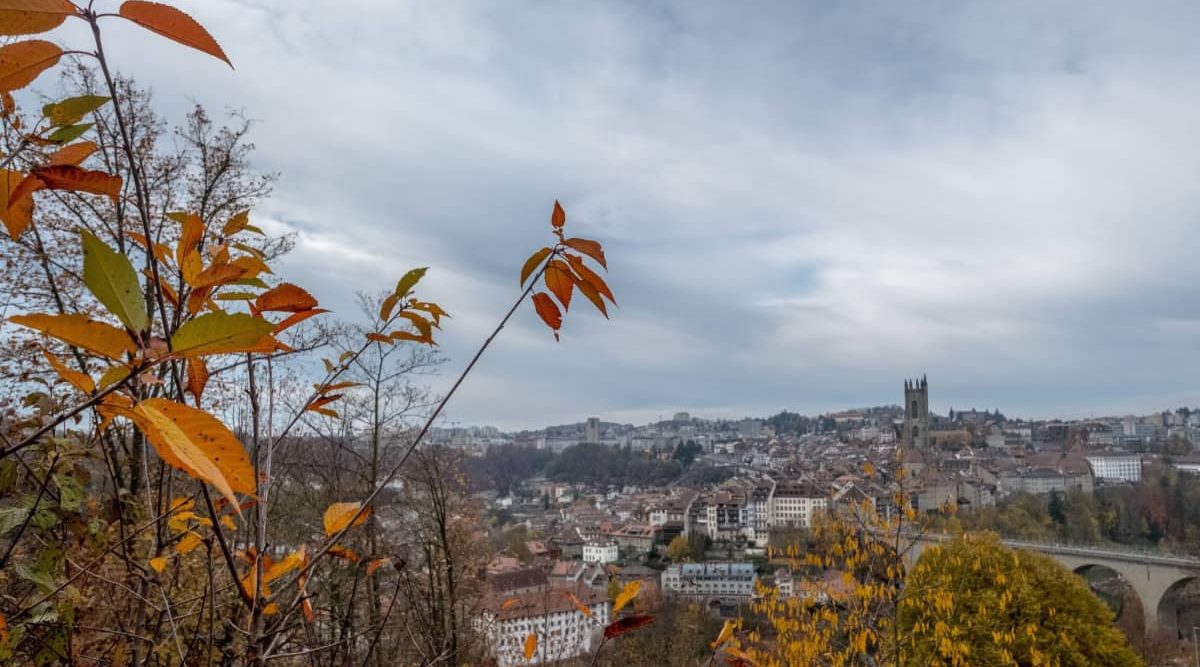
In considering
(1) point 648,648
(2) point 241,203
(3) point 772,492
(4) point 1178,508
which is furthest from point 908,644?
(3) point 772,492

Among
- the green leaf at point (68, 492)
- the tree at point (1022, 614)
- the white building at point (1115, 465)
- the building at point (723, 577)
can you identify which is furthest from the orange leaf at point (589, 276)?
the white building at point (1115, 465)

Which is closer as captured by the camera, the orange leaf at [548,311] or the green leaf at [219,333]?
the green leaf at [219,333]

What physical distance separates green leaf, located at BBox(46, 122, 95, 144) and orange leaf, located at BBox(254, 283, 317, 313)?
0.18 meters

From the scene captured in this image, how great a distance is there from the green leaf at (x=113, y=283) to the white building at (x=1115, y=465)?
63290mm

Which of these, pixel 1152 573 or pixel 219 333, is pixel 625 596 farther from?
pixel 1152 573

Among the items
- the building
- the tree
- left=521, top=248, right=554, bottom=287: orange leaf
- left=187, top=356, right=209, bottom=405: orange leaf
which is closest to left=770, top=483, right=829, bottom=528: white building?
the building

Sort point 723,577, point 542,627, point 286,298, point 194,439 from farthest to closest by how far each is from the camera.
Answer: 1. point 723,577
2. point 542,627
3. point 286,298
4. point 194,439

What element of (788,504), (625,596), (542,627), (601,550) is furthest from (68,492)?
(788,504)

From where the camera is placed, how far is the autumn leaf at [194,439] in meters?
0.32

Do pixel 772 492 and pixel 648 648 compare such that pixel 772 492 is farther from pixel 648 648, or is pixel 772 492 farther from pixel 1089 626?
pixel 1089 626

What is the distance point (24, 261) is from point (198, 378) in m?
4.74

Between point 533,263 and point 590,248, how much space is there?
0.23ft

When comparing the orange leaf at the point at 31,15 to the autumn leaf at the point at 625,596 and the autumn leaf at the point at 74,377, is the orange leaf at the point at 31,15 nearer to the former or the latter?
the autumn leaf at the point at 74,377

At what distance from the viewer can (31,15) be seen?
0.38m
